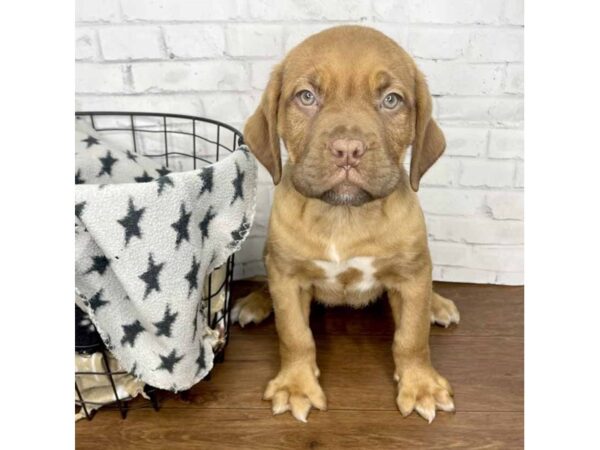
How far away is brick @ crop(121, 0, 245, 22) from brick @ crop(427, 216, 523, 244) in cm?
139

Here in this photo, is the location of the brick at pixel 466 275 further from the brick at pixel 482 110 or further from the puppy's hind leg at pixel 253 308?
the puppy's hind leg at pixel 253 308

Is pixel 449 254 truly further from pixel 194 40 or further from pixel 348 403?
pixel 194 40

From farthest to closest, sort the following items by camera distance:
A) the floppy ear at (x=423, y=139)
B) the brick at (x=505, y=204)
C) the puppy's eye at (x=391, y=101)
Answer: the brick at (x=505, y=204)
the floppy ear at (x=423, y=139)
the puppy's eye at (x=391, y=101)

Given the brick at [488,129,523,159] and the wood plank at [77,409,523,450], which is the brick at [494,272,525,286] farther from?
the wood plank at [77,409,523,450]

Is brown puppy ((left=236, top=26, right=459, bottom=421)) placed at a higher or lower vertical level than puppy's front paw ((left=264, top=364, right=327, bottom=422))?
higher

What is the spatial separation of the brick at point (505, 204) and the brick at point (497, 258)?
180mm

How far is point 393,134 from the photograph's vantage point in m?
1.89

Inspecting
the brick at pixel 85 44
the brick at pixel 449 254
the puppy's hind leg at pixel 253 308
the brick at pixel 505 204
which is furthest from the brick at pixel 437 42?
the brick at pixel 85 44

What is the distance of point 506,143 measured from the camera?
273 centimetres

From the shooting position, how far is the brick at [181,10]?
262 centimetres

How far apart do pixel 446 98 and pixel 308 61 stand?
102cm

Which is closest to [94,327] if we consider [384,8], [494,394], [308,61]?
[308,61]

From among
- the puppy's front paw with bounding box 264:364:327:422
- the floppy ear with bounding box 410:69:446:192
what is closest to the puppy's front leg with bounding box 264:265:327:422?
the puppy's front paw with bounding box 264:364:327:422

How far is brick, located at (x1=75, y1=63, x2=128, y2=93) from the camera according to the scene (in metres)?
2.77
